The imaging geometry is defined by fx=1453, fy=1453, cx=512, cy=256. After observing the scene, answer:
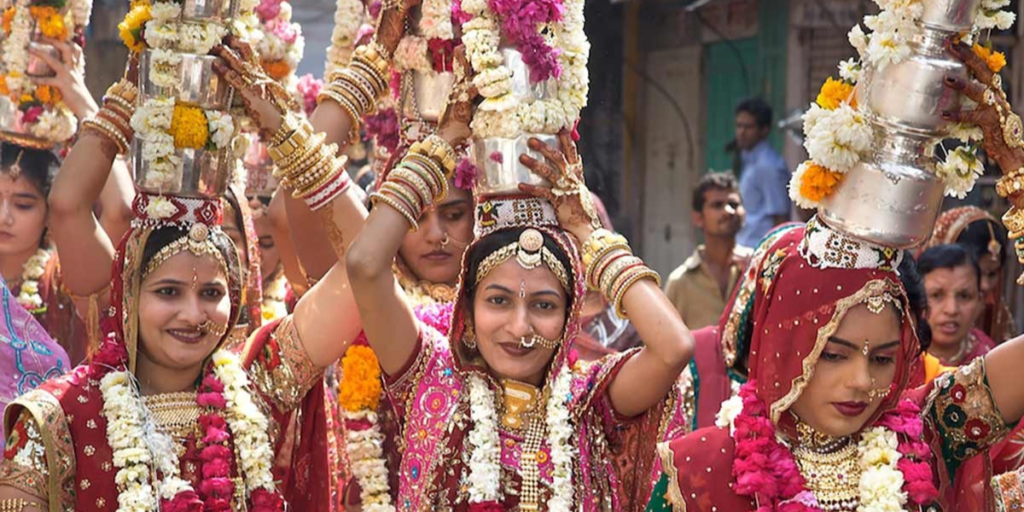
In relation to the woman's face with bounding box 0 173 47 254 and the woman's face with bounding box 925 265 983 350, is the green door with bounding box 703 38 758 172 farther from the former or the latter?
the woman's face with bounding box 0 173 47 254

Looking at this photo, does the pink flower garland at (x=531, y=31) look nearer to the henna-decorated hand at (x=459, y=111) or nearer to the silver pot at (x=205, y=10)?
the henna-decorated hand at (x=459, y=111)

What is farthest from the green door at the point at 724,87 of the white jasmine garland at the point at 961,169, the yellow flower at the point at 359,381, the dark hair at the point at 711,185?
the white jasmine garland at the point at 961,169

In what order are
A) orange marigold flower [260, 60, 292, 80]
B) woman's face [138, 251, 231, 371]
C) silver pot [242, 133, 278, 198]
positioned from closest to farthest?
woman's face [138, 251, 231, 371]
orange marigold flower [260, 60, 292, 80]
silver pot [242, 133, 278, 198]

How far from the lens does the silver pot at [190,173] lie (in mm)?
4332

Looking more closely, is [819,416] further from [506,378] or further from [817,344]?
[506,378]

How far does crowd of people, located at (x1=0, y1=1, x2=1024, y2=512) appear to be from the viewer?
399 cm

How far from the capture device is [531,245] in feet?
14.0

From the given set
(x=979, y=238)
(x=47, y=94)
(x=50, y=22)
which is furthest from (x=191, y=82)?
(x=979, y=238)

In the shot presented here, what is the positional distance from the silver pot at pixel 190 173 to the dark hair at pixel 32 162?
6.48 feet

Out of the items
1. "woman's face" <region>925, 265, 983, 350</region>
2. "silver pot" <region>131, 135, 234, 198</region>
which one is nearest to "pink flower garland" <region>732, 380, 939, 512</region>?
"silver pot" <region>131, 135, 234, 198</region>

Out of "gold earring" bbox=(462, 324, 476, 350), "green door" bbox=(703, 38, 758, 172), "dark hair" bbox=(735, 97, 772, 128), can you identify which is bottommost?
"gold earring" bbox=(462, 324, 476, 350)

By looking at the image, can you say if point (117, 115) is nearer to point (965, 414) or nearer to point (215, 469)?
point (215, 469)

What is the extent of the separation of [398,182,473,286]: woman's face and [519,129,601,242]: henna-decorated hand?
999 millimetres

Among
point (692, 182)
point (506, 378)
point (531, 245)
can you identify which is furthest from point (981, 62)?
point (692, 182)
